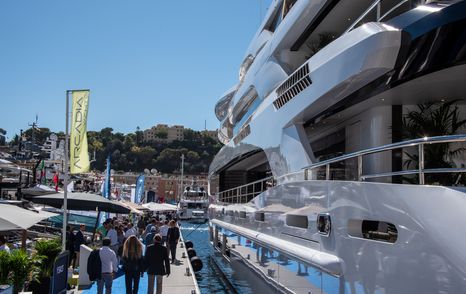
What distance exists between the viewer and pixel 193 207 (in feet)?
214

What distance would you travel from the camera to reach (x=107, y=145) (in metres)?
157

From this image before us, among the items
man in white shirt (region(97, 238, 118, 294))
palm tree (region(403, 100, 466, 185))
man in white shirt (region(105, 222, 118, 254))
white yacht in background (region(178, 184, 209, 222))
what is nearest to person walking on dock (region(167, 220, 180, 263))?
man in white shirt (region(105, 222, 118, 254))

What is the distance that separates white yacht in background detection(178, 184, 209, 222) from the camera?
6191 cm

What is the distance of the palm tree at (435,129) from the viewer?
591 cm

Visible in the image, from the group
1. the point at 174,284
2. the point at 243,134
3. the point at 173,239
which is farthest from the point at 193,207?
the point at 174,284

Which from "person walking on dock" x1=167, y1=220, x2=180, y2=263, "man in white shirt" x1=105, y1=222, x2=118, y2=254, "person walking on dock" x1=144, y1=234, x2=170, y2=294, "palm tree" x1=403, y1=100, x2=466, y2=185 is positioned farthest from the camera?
"person walking on dock" x1=167, y1=220, x2=180, y2=263

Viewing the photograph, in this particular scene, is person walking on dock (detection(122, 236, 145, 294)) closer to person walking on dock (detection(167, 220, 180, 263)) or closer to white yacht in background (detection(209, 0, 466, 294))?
white yacht in background (detection(209, 0, 466, 294))

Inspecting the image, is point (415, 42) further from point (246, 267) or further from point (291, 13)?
point (246, 267)

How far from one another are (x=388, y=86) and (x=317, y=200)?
184 centimetres

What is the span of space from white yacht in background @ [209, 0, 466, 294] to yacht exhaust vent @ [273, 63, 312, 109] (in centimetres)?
4

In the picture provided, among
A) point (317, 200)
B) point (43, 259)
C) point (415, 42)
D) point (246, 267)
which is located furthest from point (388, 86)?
point (43, 259)

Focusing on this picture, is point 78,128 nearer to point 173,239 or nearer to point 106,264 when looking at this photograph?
point 106,264

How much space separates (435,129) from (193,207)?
59707 mm

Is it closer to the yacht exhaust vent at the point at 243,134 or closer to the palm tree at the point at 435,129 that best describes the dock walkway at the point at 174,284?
the yacht exhaust vent at the point at 243,134
